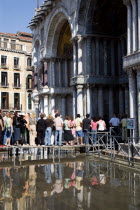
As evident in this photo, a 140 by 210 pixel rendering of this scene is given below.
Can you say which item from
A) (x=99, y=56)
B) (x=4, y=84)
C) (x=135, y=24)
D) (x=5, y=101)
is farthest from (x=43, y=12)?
(x=5, y=101)

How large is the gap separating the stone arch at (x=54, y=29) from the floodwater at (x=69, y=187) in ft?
55.6

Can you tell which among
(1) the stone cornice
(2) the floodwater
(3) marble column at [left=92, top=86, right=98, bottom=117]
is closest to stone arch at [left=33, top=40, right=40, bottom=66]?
(1) the stone cornice

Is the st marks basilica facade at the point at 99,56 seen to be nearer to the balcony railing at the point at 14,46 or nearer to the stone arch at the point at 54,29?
the stone arch at the point at 54,29

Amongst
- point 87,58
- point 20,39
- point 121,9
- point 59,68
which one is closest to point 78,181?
point 87,58

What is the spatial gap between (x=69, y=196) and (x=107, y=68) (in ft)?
50.6

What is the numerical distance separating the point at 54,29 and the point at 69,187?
2181 centimetres

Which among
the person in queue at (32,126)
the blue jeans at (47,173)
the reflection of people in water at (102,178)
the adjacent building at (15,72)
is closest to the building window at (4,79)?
the adjacent building at (15,72)

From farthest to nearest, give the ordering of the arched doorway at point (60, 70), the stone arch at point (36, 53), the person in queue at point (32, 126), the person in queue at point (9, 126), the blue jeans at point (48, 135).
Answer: the stone arch at point (36, 53), the arched doorway at point (60, 70), the person in queue at point (32, 126), the person in queue at point (9, 126), the blue jeans at point (48, 135)

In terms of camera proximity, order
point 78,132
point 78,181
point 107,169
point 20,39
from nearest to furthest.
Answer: point 78,181
point 107,169
point 78,132
point 20,39

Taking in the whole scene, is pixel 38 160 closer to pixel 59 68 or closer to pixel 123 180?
pixel 123 180

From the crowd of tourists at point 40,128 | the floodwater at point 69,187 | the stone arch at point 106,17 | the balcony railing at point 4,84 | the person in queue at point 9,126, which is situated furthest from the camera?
the balcony railing at point 4,84

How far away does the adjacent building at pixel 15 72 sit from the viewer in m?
52.7

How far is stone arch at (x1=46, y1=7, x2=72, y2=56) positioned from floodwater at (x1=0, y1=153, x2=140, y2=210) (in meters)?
16.9

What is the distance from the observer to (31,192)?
28.1ft
